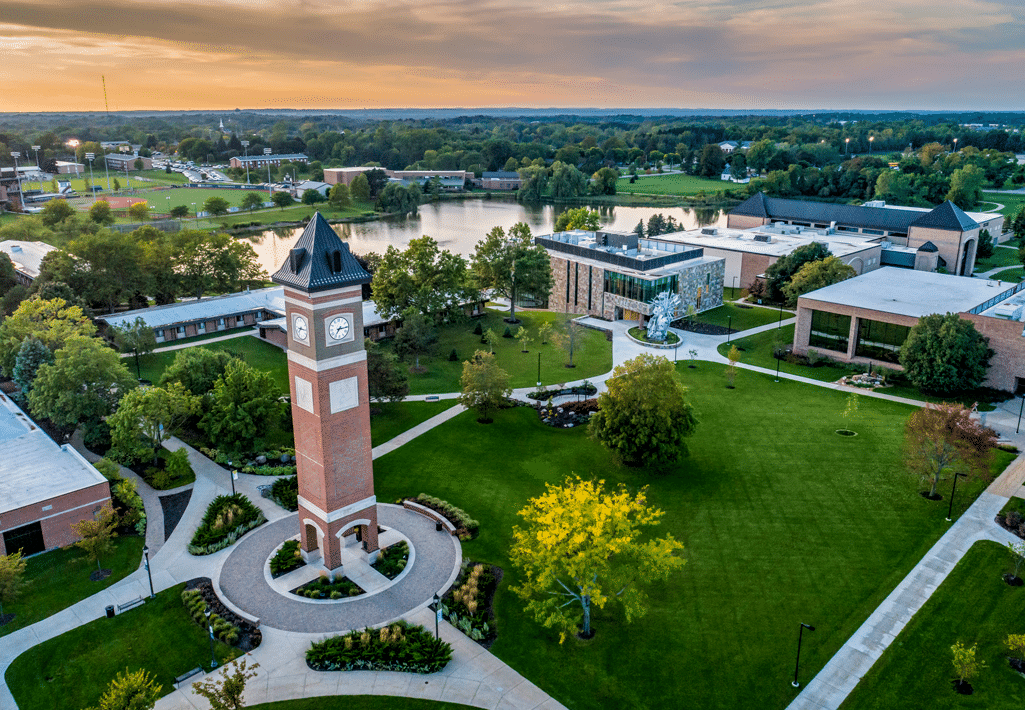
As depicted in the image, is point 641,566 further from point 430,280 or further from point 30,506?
point 430,280

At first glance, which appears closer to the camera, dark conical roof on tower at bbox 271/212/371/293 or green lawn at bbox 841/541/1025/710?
green lawn at bbox 841/541/1025/710

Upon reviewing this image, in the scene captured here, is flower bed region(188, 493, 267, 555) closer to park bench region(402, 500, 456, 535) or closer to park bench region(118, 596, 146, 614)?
park bench region(118, 596, 146, 614)

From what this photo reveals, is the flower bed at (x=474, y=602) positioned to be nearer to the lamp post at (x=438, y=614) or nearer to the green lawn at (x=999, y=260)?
the lamp post at (x=438, y=614)

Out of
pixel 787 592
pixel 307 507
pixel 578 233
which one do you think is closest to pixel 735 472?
pixel 787 592

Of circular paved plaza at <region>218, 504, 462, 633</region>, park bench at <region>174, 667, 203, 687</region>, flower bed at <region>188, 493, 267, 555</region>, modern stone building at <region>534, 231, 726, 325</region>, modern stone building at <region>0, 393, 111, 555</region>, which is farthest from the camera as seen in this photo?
modern stone building at <region>534, 231, 726, 325</region>

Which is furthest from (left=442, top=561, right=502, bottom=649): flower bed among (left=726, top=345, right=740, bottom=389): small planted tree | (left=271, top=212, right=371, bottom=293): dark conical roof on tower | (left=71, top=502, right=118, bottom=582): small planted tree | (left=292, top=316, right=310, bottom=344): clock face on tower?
(left=726, top=345, right=740, bottom=389): small planted tree

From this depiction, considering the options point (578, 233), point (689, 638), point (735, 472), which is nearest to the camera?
point (689, 638)
